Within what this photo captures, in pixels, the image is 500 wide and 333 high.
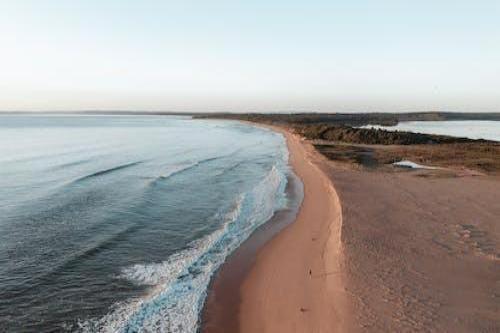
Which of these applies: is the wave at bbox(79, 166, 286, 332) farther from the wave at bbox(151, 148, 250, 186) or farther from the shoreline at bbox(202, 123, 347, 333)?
the wave at bbox(151, 148, 250, 186)

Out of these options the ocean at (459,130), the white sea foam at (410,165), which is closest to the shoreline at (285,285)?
the white sea foam at (410,165)

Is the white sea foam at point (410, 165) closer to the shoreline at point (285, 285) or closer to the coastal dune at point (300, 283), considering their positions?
the coastal dune at point (300, 283)

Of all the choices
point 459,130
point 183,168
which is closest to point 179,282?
point 183,168

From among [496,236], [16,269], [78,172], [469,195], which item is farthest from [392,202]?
[78,172]

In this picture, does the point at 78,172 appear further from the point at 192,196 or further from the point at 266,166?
the point at 266,166

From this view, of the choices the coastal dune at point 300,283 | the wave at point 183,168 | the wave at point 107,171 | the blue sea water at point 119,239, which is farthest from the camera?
the wave at point 183,168
